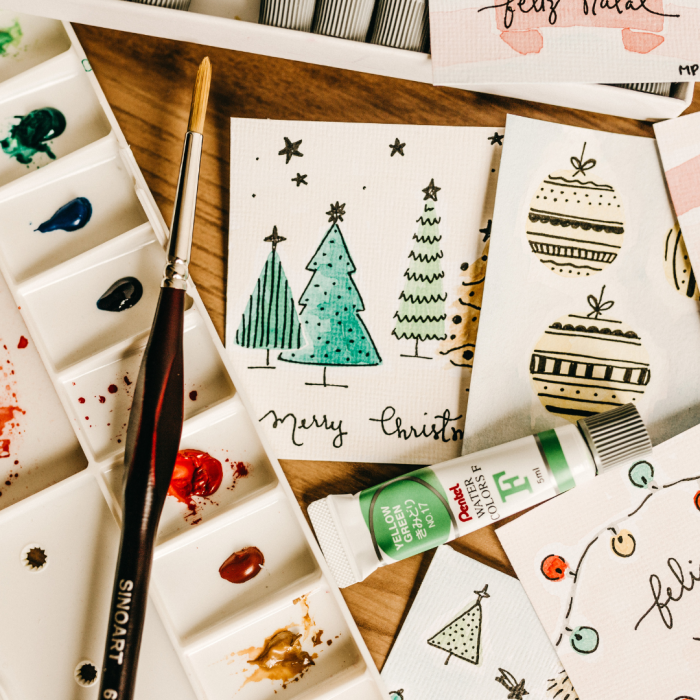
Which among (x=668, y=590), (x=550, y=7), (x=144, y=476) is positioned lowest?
(x=668, y=590)

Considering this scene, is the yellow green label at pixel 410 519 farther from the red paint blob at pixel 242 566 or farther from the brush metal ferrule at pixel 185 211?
the brush metal ferrule at pixel 185 211

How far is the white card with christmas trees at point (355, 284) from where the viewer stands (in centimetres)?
50

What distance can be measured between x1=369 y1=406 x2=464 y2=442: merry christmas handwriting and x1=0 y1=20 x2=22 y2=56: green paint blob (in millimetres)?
468

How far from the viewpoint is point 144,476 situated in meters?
0.42

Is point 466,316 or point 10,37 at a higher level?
point 10,37

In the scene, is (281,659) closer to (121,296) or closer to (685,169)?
(121,296)

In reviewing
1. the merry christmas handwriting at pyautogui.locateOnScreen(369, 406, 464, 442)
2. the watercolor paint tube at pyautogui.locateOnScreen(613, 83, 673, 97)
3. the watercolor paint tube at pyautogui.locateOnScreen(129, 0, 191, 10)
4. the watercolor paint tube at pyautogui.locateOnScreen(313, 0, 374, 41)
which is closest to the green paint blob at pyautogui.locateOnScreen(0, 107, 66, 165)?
the watercolor paint tube at pyautogui.locateOnScreen(129, 0, 191, 10)

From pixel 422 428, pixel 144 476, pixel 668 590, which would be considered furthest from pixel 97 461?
pixel 668 590

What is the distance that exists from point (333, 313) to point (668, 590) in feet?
1.32

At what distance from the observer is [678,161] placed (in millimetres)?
510

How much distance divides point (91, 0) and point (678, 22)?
497mm

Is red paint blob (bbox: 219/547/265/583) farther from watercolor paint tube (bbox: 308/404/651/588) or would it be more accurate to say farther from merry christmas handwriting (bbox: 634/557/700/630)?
merry christmas handwriting (bbox: 634/557/700/630)

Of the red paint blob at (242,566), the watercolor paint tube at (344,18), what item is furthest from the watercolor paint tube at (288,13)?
the red paint blob at (242,566)

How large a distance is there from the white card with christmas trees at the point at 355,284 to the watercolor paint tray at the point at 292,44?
5 centimetres
